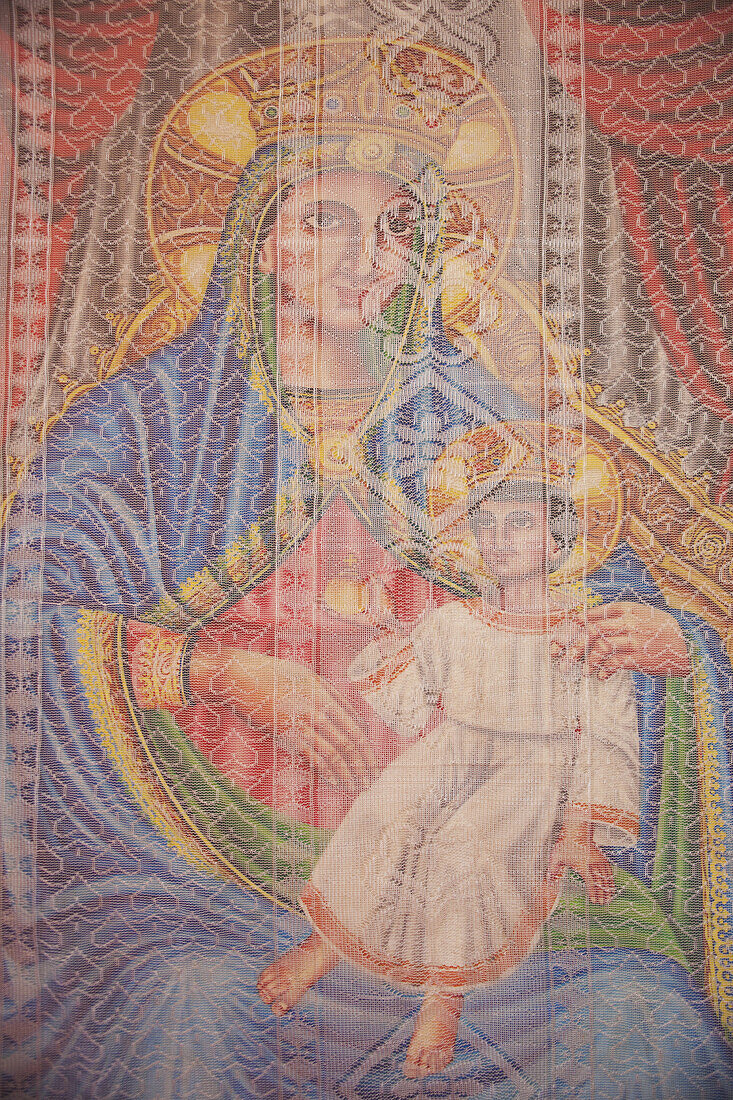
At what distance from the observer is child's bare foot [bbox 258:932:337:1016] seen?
1443 millimetres

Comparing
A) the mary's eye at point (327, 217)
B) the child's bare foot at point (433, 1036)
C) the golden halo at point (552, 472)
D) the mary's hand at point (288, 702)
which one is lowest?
the child's bare foot at point (433, 1036)

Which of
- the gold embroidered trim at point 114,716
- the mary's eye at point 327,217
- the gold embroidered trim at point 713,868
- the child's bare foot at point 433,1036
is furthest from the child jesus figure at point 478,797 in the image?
the mary's eye at point 327,217

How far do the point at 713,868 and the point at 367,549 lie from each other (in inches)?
38.3

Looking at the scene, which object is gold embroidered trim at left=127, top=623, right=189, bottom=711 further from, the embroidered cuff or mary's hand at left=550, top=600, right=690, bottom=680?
mary's hand at left=550, top=600, right=690, bottom=680

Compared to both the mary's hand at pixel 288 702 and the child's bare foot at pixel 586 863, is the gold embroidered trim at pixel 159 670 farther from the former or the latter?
the child's bare foot at pixel 586 863

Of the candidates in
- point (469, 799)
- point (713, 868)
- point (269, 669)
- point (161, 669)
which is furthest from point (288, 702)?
point (713, 868)

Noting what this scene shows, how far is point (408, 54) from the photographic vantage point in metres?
1.50

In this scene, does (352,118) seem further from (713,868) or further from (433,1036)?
(433,1036)

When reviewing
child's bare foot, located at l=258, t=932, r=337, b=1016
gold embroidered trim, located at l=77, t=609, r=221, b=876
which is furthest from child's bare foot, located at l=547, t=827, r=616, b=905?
gold embroidered trim, located at l=77, t=609, r=221, b=876

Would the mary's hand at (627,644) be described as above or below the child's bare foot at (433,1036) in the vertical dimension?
above

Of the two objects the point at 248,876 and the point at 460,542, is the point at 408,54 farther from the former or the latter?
the point at 248,876

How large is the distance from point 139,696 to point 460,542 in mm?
761

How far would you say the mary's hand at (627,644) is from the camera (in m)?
1.46

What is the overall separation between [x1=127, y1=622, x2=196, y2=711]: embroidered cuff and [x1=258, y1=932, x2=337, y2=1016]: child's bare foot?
0.57m
